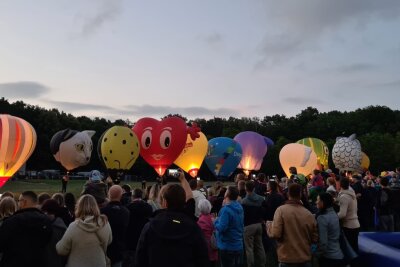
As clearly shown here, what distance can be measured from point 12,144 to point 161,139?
4464mm

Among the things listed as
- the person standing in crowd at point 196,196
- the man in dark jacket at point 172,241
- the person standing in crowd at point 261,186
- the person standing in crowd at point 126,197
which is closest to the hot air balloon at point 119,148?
the person standing in crowd at point 261,186

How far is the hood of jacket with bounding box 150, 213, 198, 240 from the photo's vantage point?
3551 mm

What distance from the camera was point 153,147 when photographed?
48.9 ft

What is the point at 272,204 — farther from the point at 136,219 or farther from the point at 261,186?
the point at 136,219

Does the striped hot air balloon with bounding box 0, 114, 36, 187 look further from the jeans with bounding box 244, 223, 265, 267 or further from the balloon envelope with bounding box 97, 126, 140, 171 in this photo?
the jeans with bounding box 244, 223, 265, 267

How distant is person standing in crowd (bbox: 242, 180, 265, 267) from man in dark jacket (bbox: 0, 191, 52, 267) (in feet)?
12.1

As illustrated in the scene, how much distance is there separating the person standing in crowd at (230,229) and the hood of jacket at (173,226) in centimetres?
269

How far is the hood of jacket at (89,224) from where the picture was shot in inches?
179

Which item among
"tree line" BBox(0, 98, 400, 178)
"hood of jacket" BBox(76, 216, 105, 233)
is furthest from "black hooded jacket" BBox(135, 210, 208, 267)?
"tree line" BBox(0, 98, 400, 178)

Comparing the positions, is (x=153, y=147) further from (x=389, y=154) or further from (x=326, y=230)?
(x=389, y=154)

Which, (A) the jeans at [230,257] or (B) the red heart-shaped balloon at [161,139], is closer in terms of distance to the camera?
(A) the jeans at [230,257]

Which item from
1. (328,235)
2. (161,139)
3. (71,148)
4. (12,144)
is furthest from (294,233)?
(71,148)

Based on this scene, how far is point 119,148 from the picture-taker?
1436 cm

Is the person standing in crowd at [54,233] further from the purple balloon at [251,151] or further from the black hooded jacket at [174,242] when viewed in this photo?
the purple balloon at [251,151]
